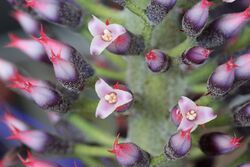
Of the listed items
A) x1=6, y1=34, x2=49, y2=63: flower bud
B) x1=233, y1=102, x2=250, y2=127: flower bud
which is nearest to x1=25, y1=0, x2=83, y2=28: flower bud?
x1=6, y1=34, x2=49, y2=63: flower bud

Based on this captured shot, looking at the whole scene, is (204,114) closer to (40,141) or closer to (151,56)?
(151,56)

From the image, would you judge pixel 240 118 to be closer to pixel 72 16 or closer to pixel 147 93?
pixel 147 93

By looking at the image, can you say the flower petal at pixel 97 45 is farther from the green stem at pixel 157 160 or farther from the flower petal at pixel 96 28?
the green stem at pixel 157 160

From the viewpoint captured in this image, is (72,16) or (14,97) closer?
(72,16)

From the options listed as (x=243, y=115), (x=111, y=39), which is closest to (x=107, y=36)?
(x=111, y=39)

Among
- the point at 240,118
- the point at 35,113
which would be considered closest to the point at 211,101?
the point at 240,118
